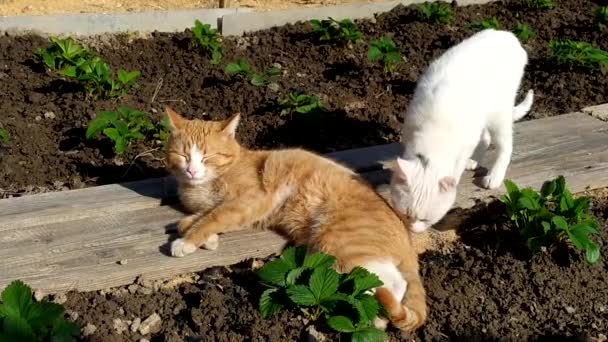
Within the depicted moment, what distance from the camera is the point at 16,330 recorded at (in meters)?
2.59

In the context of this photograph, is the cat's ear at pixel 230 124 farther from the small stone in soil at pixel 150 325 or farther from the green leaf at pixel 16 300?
the green leaf at pixel 16 300

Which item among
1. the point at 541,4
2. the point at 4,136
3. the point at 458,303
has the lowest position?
the point at 458,303

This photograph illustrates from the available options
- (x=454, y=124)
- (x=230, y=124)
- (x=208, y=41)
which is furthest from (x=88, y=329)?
(x=208, y=41)

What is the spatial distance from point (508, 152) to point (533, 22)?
11.9ft

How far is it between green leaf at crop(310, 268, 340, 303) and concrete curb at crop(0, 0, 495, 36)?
4.26 metres

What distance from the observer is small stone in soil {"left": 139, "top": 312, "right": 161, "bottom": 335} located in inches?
119

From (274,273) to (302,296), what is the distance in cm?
20

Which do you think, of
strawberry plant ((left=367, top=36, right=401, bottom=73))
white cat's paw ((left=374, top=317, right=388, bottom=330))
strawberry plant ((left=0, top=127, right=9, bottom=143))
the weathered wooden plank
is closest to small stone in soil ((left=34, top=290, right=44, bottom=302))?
the weathered wooden plank

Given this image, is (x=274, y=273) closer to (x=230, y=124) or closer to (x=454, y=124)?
(x=230, y=124)

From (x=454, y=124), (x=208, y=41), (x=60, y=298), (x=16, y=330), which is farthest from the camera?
(x=208, y=41)

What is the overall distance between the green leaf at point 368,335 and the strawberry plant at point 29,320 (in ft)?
3.60

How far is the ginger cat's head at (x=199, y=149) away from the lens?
3887 millimetres

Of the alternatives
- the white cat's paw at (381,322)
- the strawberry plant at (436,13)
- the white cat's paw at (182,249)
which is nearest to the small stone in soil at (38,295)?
the white cat's paw at (182,249)

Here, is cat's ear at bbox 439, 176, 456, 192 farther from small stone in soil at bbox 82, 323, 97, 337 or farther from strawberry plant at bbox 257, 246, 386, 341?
small stone in soil at bbox 82, 323, 97, 337
